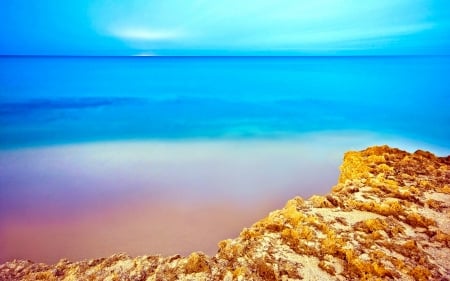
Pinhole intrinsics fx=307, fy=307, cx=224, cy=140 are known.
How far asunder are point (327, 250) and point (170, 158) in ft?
22.3

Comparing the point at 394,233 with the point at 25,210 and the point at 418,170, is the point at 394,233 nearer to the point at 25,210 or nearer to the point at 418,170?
the point at 418,170

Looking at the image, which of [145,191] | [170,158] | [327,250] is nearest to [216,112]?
[170,158]

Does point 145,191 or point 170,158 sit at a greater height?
point 170,158

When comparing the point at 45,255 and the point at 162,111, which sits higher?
the point at 162,111

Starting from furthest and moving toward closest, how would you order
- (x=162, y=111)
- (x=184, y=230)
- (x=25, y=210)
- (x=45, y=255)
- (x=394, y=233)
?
1. (x=162, y=111)
2. (x=25, y=210)
3. (x=184, y=230)
4. (x=45, y=255)
5. (x=394, y=233)

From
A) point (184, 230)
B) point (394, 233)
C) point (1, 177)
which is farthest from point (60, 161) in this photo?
point (394, 233)

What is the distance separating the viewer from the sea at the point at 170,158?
5184 millimetres

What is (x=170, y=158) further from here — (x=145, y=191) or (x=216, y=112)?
(x=216, y=112)

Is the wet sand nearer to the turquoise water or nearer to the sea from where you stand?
the sea

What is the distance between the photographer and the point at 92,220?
18.3 ft

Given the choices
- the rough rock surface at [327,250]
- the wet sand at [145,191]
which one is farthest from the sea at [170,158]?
the rough rock surface at [327,250]

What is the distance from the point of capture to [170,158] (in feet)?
31.0

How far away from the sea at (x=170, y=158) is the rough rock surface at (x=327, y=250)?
1.44m

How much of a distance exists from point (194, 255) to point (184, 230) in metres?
2.07
